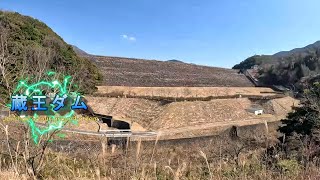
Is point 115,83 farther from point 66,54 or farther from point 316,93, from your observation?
point 316,93

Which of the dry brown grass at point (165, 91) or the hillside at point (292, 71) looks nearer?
the dry brown grass at point (165, 91)

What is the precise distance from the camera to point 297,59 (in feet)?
196

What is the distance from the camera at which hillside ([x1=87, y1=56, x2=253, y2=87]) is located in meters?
40.6

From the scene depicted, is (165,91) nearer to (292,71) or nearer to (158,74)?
(158,74)

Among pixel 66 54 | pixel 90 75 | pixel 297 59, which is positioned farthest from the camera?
pixel 297 59

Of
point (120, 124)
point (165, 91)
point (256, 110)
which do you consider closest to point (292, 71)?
point (256, 110)

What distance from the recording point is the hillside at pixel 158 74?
40.6m

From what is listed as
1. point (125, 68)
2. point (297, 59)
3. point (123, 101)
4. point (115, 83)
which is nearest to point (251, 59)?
point (297, 59)

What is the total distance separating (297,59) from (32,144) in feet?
201

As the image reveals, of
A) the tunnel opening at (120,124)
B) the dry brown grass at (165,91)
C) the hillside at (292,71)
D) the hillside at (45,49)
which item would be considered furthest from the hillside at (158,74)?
the tunnel opening at (120,124)

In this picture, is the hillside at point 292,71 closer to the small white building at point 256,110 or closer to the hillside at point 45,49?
the small white building at point 256,110

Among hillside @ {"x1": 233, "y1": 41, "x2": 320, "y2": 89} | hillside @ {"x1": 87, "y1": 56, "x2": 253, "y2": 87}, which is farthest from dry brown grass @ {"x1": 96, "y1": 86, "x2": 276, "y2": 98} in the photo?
hillside @ {"x1": 233, "y1": 41, "x2": 320, "y2": 89}

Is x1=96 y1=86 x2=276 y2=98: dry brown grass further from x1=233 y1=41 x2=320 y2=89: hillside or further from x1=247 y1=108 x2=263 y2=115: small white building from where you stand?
x1=233 y1=41 x2=320 y2=89: hillside

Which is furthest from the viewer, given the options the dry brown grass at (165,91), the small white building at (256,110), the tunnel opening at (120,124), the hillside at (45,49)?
the small white building at (256,110)
